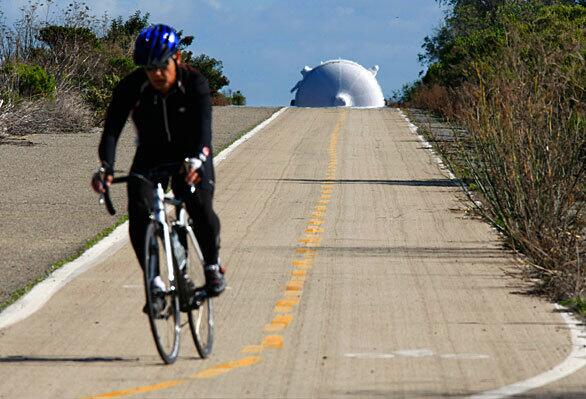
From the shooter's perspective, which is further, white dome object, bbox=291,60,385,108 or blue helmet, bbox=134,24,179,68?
white dome object, bbox=291,60,385,108

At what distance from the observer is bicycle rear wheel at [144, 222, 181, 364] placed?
877 centimetres

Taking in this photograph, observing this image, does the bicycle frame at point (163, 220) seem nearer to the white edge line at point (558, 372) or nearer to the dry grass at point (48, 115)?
the white edge line at point (558, 372)

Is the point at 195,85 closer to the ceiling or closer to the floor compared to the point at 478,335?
closer to the ceiling

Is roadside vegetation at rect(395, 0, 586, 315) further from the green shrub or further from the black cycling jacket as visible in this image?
the green shrub

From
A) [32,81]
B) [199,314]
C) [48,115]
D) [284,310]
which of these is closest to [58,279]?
[284,310]

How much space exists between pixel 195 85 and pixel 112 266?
198 inches

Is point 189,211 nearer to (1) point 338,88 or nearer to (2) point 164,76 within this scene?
(2) point 164,76

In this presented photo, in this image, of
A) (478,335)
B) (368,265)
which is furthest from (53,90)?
(478,335)

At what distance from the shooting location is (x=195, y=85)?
9117mm

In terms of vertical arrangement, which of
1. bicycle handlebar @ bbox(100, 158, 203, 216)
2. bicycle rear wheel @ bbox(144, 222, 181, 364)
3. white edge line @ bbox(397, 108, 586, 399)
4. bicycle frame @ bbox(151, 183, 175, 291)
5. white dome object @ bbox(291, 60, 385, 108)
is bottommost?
white dome object @ bbox(291, 60, 385, 108)

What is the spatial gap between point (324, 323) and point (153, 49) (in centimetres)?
267

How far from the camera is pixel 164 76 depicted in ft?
29.6

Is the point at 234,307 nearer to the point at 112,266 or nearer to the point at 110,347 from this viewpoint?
the point at 110,347

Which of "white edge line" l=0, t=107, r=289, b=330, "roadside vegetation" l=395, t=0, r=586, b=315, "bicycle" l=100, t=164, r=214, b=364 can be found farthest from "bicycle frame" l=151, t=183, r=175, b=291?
"roadside vegetation" l=395, t=0, r=586, b=315
